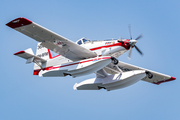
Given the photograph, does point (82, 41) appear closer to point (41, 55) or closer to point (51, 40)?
point (51, 40)

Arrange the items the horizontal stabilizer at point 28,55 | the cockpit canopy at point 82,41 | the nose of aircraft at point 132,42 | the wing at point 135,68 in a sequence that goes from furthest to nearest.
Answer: the wing at point 135,68 → the cockpit canopy at point 82,41 → the horizontal stabilizer at point 28,55 → the nose of aircraft at point 132,42

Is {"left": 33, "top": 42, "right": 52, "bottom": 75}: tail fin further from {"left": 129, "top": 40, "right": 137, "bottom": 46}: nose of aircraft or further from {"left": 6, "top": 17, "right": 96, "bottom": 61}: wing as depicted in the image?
{"left": 129, "top": 40, "right": 137, "bottom": 46}: nose of aircraft

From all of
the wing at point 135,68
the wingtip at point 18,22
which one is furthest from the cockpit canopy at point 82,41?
the wingtip at point 18,22

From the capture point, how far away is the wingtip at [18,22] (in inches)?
905

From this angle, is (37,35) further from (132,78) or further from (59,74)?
(132,78)

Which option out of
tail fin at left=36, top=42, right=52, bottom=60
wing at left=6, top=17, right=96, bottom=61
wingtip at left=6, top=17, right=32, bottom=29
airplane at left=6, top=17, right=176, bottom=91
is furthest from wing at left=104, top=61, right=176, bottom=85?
wingtip at left=6, top=17, right=32, bottom=29

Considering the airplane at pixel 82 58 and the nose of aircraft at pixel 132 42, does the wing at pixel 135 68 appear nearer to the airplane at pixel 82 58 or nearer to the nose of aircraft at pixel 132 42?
the airplane at pixel 82 58

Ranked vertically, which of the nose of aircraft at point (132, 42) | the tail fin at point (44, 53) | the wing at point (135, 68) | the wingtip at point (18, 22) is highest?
the wingtip at point (18, 22)

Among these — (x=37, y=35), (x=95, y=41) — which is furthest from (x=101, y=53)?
(x=37, y=35)

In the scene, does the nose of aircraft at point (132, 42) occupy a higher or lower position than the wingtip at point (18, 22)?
lower

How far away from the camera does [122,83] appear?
88.5 ft

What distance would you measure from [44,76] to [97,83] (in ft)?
16.3

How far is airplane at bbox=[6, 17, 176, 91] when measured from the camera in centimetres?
2466

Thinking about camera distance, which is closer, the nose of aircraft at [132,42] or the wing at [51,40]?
the wing at [51,40]
